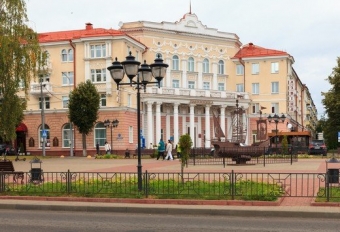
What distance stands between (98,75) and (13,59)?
26355mm

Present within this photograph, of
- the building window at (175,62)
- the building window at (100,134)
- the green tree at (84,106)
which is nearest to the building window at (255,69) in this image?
the building window at (175,62)

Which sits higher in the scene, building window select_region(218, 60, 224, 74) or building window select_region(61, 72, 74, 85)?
building window select_region(218, 60, 224, 74)

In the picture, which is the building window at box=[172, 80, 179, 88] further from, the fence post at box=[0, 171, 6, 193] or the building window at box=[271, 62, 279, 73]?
the fence post at box=[0, 171, 6, 193]

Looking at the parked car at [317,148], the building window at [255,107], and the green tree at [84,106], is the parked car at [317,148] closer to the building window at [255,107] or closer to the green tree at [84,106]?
the building window at [255,107]

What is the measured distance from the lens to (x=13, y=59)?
35.8 m

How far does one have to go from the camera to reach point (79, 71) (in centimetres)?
6275

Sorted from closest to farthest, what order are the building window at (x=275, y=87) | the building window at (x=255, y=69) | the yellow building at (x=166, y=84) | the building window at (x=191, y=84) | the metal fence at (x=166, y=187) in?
the metal fence at (x=166, y=187)
the yellow building at (x=166, y=84)
the building window at (x=191, y=84)
the building window at (x=275, y=87)
the building window at (x=255, y=69)

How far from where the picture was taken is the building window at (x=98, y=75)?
61875mm

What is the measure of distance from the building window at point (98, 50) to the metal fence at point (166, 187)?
145 ft

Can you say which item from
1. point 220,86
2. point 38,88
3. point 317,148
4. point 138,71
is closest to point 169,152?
point 317,148

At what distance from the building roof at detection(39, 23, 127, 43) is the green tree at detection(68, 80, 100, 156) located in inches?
302

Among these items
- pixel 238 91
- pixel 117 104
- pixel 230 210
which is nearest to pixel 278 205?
pixel 230 210

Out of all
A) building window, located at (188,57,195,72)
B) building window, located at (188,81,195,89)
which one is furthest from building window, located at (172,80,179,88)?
building window, located at (188,57,195,72)

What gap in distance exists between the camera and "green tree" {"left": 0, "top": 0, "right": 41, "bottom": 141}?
35500mm
